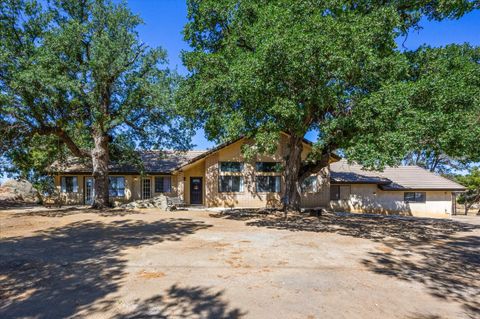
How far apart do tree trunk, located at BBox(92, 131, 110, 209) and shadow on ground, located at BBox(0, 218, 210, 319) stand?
7904 mm

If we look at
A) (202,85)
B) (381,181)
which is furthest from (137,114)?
(381,181)

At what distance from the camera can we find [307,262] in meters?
7.96

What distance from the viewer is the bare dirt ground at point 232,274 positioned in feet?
16.6

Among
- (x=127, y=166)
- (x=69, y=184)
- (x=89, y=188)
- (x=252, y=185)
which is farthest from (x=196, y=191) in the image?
(x=69, y=184)

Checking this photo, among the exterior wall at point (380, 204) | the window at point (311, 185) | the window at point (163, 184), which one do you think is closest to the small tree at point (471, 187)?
the exterior wall at point (380, 204)

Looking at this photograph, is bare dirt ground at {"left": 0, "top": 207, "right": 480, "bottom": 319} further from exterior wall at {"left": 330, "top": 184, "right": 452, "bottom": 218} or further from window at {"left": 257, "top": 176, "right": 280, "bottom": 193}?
exterior wall at {"left": 330, "top": 184, "right": 452, "bottom": 218}

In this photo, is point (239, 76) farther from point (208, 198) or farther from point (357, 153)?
point (208, 198)

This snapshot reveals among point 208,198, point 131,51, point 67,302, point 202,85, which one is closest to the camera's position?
point 67,302

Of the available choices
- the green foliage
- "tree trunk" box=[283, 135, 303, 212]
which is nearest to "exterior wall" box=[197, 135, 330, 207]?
"tree trunk" box=[283, 135, 303, 212]

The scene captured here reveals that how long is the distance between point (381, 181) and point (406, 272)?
1878cm

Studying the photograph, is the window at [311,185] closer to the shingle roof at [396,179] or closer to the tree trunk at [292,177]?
the shingle roof at [396,179]

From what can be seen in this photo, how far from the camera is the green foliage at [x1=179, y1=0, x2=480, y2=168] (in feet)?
36.6

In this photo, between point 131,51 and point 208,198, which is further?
point 208,198

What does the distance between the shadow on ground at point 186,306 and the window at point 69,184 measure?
75.6 feet
